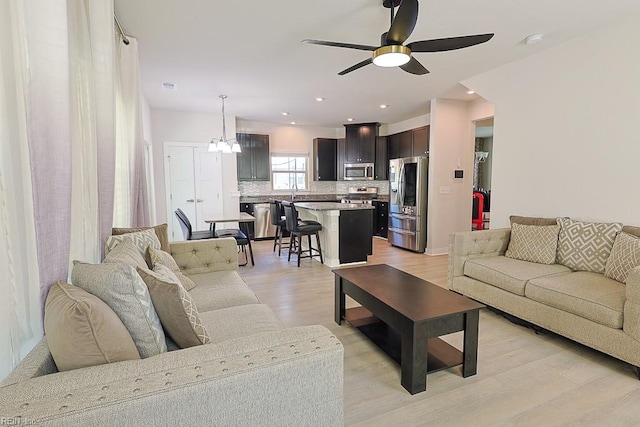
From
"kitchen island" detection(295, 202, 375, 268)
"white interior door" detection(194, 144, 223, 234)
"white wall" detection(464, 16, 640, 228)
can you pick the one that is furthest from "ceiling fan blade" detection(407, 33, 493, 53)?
"white interior door" detection(194, 144, 223, 234)

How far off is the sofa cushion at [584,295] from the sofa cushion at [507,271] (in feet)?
0.30

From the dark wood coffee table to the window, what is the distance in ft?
16.8

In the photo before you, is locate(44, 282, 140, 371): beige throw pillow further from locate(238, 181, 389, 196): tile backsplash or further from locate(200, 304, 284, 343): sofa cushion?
locate(238, 181, 389, 196): tile backsplash

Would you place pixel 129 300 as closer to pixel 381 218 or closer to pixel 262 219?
pixel 262 219

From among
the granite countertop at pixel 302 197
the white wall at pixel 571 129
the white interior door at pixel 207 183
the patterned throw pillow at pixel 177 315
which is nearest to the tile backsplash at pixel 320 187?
the granite countertop at pixel 302 197

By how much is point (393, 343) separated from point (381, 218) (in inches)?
197

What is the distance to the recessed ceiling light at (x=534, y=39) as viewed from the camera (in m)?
3.02

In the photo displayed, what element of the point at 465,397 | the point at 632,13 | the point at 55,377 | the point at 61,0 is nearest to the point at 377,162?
the point at 632,13

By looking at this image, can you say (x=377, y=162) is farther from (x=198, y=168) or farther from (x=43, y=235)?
(x=43, y=235)

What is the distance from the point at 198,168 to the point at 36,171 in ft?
17.6

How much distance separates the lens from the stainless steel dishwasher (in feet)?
22.4

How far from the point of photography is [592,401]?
1.79 m

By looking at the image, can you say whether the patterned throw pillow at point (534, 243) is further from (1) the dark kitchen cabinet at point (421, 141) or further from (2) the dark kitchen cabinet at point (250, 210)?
(2) the dark kitchen cabinet at point (250, 210)

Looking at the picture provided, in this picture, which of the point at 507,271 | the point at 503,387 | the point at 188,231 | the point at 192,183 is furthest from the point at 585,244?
the point at 192,183
